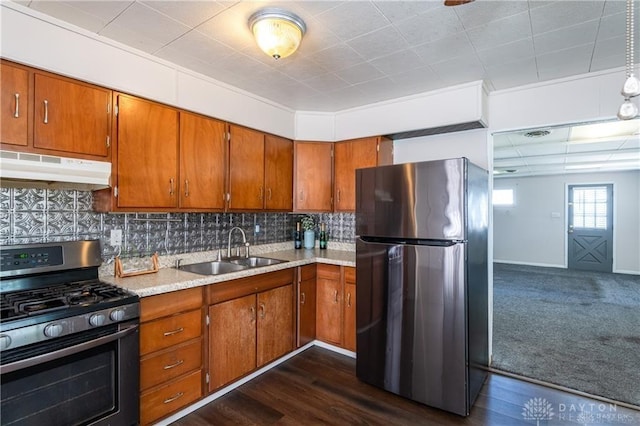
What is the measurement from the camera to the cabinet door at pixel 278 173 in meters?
3.13

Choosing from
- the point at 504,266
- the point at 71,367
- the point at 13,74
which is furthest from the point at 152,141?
the point at 504,266

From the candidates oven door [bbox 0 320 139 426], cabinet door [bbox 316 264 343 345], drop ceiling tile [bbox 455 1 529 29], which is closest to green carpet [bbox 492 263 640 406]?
cabinet door [bbox 316 264 343 345]

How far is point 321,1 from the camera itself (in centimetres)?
162

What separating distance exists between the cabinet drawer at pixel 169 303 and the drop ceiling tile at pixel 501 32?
94.8 inches

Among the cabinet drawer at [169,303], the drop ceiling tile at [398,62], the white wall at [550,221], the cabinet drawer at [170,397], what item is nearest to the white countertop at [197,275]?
the cabinet drawer at [169,303]

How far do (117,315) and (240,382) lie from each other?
124 cm

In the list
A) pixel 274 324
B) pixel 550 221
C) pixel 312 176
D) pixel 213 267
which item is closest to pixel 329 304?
pixel 274 324

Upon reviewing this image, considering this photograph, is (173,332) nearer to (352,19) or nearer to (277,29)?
(277,29)

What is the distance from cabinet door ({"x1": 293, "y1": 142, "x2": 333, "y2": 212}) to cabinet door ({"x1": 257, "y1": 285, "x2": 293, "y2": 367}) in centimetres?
97

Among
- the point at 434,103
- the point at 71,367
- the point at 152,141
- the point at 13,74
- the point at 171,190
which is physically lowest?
the point at 71,367

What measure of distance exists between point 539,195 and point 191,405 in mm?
8919

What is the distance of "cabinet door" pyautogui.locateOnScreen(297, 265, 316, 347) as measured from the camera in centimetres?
302

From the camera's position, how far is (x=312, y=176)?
3.47m

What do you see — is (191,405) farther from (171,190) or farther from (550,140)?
(550,140)
